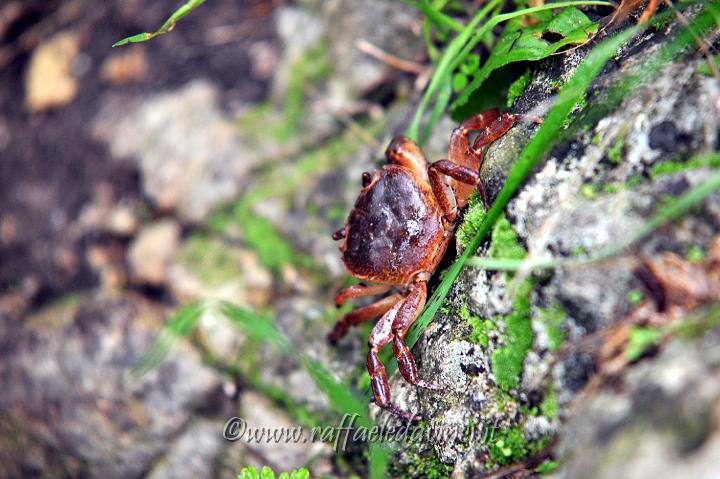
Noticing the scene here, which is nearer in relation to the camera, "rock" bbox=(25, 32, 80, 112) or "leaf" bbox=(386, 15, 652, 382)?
"leaf" bbox=(386, 15, 652, 382)

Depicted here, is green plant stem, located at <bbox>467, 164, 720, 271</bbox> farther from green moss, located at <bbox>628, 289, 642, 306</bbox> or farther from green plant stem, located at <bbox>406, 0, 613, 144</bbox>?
green plant stem, located at <bbox>406, 0, 613, 144</bbox>

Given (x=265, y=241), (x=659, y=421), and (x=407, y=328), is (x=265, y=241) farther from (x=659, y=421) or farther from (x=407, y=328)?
(x=659, y=421)

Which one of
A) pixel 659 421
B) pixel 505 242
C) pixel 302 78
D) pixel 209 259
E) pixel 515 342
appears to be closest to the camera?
pixel 659 421

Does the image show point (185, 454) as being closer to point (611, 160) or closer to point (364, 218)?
point (364, 218)

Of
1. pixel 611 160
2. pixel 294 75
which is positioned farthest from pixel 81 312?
pixel 611 160

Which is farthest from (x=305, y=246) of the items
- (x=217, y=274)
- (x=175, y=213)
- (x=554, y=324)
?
(x=554, y=324)

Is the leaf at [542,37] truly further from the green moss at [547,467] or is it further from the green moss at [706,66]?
the green moss at [547,467]

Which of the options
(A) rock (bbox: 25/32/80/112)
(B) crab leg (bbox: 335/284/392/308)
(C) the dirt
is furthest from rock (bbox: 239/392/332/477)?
(A) rock (bbox: 25/32/80/112)
